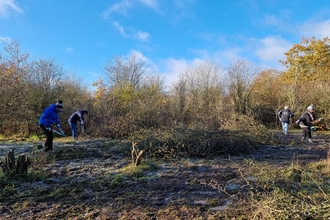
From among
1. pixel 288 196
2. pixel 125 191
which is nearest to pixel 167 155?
pixel 125 191

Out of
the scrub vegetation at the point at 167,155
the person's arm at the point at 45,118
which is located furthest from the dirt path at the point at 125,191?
the person's arm at the point at 45,118

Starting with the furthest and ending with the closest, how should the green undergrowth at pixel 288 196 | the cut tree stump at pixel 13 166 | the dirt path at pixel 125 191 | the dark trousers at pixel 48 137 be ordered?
the dark trousers at pixel 48 137, the cut tree stump at pixel 13 166, the dirt path at pixel 125 191, the green undergrowth at pixel 288 196

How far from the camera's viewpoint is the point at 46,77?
51.9 ft

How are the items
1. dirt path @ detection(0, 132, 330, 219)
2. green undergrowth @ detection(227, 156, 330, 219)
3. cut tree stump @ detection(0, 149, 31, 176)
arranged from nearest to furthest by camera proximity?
green undergrowth @ detection(227, 156, 330, 219), dirt path @ detection(0, 132, 330, 219), cut tree stump @ detection(0, 149, 31, 176)

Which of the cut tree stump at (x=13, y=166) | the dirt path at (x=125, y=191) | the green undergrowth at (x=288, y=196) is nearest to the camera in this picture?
the green undergrowth at (x=288, y=196)

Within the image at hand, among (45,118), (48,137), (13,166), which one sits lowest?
(13,166)

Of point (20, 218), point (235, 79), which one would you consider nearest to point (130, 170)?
point (20, 218)

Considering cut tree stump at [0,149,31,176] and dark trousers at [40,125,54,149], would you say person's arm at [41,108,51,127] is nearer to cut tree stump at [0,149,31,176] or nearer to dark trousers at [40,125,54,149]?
dark trousers at [40,125,54,149]

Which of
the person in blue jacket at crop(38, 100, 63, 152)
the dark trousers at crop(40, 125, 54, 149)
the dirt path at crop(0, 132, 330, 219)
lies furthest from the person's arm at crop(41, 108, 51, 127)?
the dirt path at crop(0, 132, 330, 219)

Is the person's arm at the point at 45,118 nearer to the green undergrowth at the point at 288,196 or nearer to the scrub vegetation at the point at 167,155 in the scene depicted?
the scrub vegetation at the point at 167,155

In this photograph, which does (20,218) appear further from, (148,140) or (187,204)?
(148,140)

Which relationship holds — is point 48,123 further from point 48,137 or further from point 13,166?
point 13,166

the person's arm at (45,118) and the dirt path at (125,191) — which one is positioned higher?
the person's arm at (45,118)

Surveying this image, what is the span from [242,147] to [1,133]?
43.2 feet
